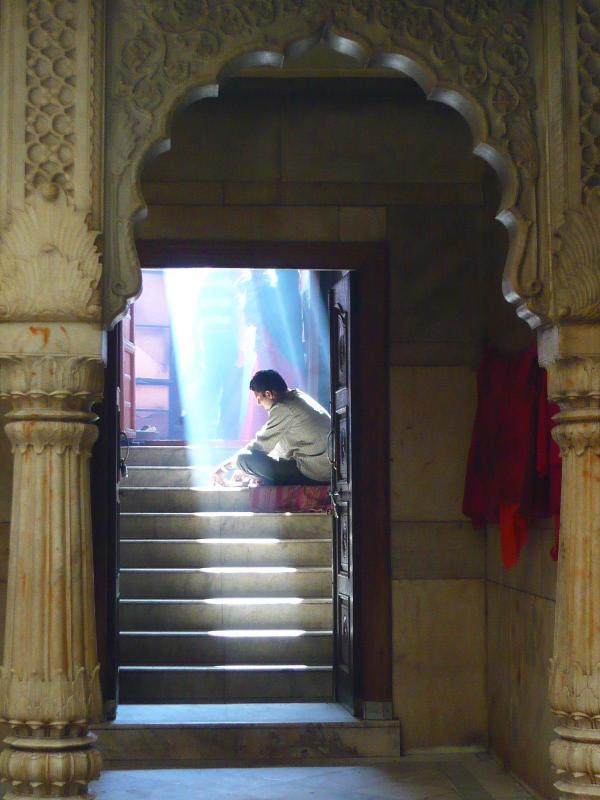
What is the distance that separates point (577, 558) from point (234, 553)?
4.84 metres

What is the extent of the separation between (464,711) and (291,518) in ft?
8.52

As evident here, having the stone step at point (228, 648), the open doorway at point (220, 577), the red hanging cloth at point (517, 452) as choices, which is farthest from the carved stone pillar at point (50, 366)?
the stone step at point (228, 648)

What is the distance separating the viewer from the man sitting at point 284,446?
9.64 metres

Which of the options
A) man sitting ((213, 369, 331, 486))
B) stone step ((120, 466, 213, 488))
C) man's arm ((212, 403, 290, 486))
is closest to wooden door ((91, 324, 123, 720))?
man sitting ((213, 369, 331, 486))

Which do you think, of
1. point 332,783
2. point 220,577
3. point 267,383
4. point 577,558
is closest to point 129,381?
point 267,383

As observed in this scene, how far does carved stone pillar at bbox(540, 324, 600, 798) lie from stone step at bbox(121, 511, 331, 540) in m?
4.86

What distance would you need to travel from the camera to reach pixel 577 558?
3.81 metres

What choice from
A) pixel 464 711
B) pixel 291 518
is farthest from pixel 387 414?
pixel 291 518

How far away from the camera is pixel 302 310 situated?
13.8 m

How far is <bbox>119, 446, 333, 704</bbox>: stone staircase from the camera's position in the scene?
7.14 m

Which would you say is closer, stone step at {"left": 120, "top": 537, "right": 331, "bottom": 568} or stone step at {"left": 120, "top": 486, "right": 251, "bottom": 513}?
stone step at {"left": 120, "top": 537, "right": 331, "bottom": 568}

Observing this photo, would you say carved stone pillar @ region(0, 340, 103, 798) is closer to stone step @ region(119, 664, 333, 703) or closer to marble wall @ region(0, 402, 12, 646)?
marble wall @ region(0, 402, 12, 646)

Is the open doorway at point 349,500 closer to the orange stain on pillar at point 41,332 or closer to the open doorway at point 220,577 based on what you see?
the open doorway at point 220,577

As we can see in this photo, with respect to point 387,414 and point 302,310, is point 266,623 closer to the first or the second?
point 387,414
